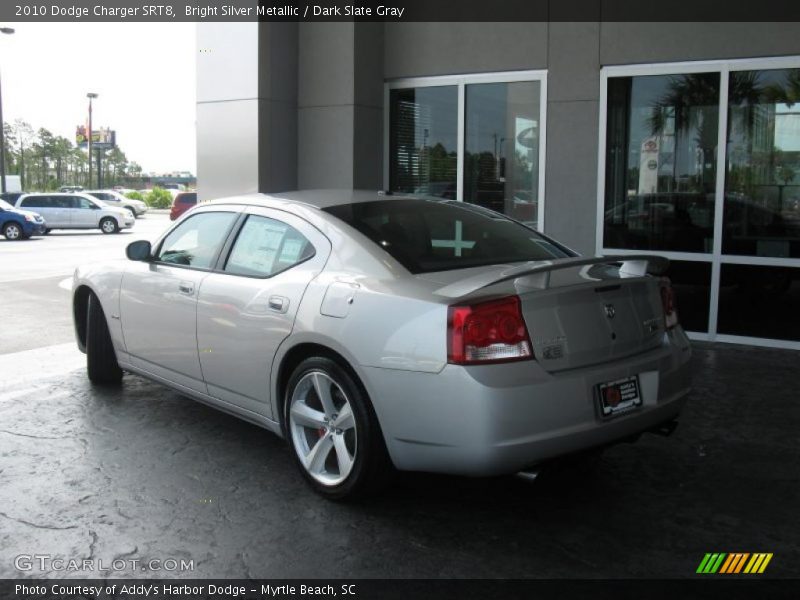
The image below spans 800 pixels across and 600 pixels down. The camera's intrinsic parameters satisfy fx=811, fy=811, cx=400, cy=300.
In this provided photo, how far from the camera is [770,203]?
7734 mm

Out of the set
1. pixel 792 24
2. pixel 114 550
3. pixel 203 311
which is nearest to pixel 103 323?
pixel 203 311

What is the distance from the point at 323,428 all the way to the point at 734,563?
A: 1.94 metres

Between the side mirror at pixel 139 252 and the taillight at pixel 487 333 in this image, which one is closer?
the taillight at pixel 487 333

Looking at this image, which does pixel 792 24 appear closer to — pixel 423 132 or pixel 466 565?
pixel 423 132

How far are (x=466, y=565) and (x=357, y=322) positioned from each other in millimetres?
1164

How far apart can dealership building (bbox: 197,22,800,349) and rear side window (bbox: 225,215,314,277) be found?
16.1 feet

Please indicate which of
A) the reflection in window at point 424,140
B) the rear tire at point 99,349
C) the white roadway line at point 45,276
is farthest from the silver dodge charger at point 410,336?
Answer: the white roadway line at point 45,276

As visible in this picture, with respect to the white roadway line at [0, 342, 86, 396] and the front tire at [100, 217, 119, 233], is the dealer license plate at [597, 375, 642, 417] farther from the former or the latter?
the front tire at [100, 217, 119, 233]

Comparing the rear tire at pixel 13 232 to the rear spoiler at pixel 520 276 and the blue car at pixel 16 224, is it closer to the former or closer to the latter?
the blue car at pixel 16 224

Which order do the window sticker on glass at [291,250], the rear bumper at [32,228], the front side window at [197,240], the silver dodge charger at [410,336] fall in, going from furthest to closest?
the rear bumper at [32,228]
the front side window at [197,240]
the window sticker on glass at [291,250]
the silver dodge charger at [410,336]

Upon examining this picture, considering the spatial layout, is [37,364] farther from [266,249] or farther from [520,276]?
[520,276]

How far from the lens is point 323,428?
13.2 feet

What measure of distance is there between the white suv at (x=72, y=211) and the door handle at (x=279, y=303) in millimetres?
27715

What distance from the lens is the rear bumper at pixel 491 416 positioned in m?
3.35
